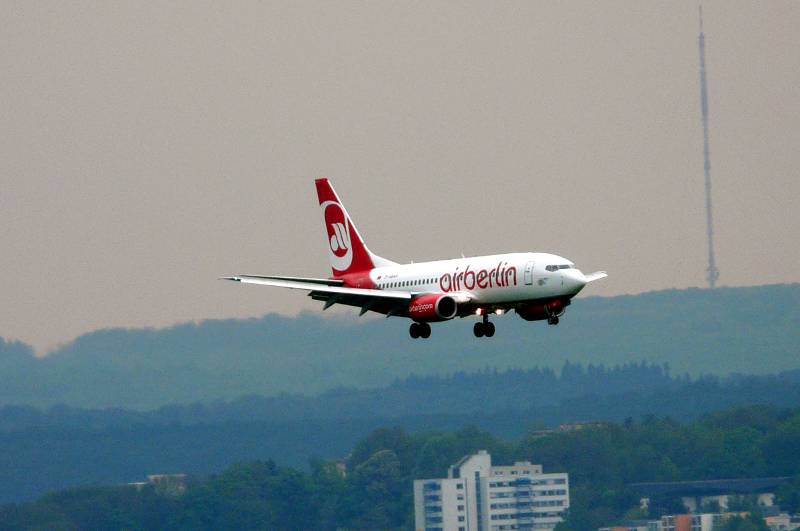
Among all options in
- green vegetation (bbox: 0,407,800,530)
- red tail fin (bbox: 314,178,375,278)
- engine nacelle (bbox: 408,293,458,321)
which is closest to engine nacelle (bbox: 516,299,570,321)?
engine nacelle (bbox: 408,293,458,321)

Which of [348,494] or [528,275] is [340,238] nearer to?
[528,275]

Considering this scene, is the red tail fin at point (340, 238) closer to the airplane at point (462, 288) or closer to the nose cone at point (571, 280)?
the airplane at point (462, 288)

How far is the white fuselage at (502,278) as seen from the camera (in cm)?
8500

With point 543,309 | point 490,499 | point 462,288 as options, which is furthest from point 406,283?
point 490,499

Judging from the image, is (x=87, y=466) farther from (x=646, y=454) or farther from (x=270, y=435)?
(x=646, y=454)

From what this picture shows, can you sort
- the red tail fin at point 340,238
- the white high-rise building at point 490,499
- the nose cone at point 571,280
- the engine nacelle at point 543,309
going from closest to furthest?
the nose cone at point 571,280
the engine nacelle at point 543,309
the red tail fin at point 340,238
the white high-rise building at point 490,499

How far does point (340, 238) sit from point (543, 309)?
17.1 meters

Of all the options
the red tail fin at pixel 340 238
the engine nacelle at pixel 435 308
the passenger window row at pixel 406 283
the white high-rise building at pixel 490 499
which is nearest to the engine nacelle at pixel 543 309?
the engine nacelle at pixel 435 308

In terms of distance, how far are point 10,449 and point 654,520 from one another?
61820 millimetres

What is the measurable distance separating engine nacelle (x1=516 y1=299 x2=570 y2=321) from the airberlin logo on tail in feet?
46.5

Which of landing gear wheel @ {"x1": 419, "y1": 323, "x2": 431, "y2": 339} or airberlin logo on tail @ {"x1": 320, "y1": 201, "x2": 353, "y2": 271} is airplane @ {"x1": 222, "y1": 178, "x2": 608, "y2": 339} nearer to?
landing gear wheel @ {"x1": 419, "y1": 323, "x2": 431, "y2": 339}

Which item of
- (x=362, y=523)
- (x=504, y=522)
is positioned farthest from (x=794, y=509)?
(x=362, y=523)

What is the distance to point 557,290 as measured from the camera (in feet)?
278

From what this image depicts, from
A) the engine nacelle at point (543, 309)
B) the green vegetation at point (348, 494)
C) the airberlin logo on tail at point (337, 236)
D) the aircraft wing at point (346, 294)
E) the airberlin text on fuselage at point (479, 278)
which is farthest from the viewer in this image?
the green vegetation at point (348, 494)
